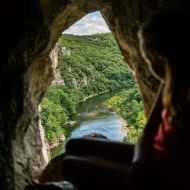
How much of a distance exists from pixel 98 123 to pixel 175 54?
35.6 meters

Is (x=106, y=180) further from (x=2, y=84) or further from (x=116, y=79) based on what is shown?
(x=116, y=79)

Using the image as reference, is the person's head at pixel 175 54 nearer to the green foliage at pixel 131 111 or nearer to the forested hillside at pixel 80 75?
the green foliage at pixel 131 111

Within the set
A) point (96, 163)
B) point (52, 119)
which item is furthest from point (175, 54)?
point (52, 119)

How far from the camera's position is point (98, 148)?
13.1 feet

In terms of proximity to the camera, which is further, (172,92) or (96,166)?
(96,166)

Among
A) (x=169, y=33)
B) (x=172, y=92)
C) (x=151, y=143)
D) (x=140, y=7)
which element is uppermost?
(x=140, y=7)

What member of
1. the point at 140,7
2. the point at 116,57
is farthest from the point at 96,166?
the point at 116,57

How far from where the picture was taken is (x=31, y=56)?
265 inches

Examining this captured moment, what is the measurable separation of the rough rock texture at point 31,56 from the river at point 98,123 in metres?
21.7

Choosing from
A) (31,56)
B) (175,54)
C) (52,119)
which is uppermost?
(31,56)

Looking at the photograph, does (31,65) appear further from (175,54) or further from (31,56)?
(175,54)

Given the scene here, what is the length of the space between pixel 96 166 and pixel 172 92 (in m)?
1.14

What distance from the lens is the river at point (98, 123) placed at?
34741 millimetres

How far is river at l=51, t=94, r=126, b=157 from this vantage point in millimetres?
34741
